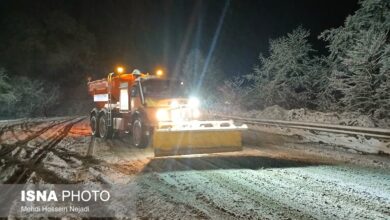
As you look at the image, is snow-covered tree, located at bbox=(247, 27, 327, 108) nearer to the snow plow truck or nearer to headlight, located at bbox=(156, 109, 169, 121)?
the snow plow truck

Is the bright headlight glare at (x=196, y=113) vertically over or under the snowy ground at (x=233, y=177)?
over

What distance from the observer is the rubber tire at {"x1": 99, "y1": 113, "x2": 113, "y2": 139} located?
49.4ft

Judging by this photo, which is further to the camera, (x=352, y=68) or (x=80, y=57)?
(x=80, y=57)

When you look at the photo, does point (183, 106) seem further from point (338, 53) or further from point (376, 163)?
point (338, 53)

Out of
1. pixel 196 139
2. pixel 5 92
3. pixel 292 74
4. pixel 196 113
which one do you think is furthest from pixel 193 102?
pixel 5 92

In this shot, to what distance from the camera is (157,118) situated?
11859 mm

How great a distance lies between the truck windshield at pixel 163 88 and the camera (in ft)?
41.3

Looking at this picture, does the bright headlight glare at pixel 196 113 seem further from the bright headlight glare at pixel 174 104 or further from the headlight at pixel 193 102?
the bright headlight glare at pixel 174 104

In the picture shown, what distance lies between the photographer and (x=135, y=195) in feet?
21.7

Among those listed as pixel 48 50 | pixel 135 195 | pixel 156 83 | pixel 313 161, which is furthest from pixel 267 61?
pixel 48 50

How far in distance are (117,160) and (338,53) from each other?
18.8m

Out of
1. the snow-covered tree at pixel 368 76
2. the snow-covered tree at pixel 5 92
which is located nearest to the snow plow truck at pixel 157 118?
the snow-covered tree at pixel 368 76

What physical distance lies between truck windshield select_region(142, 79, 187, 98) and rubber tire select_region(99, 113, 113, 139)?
3182 mm

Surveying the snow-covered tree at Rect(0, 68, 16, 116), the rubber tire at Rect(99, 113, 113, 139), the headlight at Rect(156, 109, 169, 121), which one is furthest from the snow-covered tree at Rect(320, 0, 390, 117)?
the snow-covered tree at Rect(0, 68, 16, 116)
